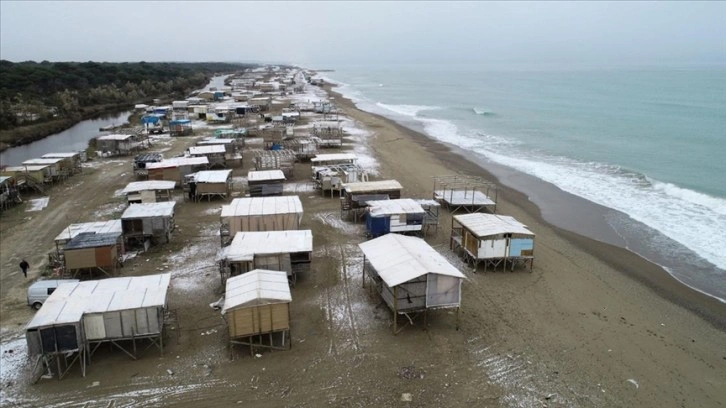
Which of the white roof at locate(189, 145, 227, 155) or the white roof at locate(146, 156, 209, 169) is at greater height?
the white roof at locate(189, 145, 227, 155)

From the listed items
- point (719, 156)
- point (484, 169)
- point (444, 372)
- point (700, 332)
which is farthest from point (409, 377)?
point (719, 156)

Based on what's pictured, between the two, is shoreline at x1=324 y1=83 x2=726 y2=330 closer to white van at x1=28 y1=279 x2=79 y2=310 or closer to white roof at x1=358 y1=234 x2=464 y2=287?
white roof at x1=358 y1=234 x2=464 y2=287

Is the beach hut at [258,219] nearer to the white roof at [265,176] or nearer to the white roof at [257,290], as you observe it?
the white roof at [257,290]

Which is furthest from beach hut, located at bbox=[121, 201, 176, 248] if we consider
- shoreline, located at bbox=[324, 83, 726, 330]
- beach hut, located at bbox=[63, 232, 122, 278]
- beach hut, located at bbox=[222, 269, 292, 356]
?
shoreline, located at bbox=[324, 83, 726, 330]

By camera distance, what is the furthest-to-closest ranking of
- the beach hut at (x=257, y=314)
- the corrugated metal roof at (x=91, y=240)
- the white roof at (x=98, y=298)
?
1. the corrugated metal roof at (x=91, y=240)
2. the beach hut at (x=257, y=314)
3. the white roof at (x=98, y=298)

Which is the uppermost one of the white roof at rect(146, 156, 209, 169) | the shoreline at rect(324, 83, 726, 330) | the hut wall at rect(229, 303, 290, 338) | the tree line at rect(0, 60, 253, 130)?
the tree line at rect(0, 60, 253, 130)

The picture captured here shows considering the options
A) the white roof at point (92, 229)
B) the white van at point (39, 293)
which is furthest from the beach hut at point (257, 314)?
the white roof at point (92, 229)
